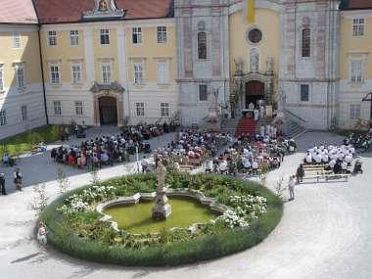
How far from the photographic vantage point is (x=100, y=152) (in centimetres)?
3706

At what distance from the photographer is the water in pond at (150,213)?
83.3 feet

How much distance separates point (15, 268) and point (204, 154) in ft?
55.0

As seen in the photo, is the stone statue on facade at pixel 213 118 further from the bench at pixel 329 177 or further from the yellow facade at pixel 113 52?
the bench at pixel 329 177

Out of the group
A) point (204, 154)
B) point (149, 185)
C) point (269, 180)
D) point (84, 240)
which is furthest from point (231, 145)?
point (84, 240)

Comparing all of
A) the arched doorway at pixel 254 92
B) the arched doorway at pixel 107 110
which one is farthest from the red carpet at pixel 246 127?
the arched doorway at pixel 107 110

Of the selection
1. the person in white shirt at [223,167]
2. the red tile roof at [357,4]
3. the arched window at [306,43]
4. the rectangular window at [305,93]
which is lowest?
the person in white shirt at [223,167]

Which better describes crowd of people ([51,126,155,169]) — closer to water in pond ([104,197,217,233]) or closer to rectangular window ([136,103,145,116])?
rectangular window ([136,103,145,116])

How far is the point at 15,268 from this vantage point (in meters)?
21.9

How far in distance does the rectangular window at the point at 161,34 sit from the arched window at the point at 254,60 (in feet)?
22.2

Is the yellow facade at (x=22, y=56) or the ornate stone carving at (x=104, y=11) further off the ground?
the ornate stone carving at (x=104, y=11)

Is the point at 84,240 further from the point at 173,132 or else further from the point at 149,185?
the point at 173,132

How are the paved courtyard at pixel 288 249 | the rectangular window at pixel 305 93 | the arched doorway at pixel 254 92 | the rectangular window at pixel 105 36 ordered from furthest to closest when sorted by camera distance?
1. the rectangular window at pixel 105 36
2. the arched doorway at pixel 254 92
3. the rectangular window at pixel 305 93
4. the paved courtyard at pixel 288 249

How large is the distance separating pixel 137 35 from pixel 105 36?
2.76 metres

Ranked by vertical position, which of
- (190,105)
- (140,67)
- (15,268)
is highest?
(140,67)
